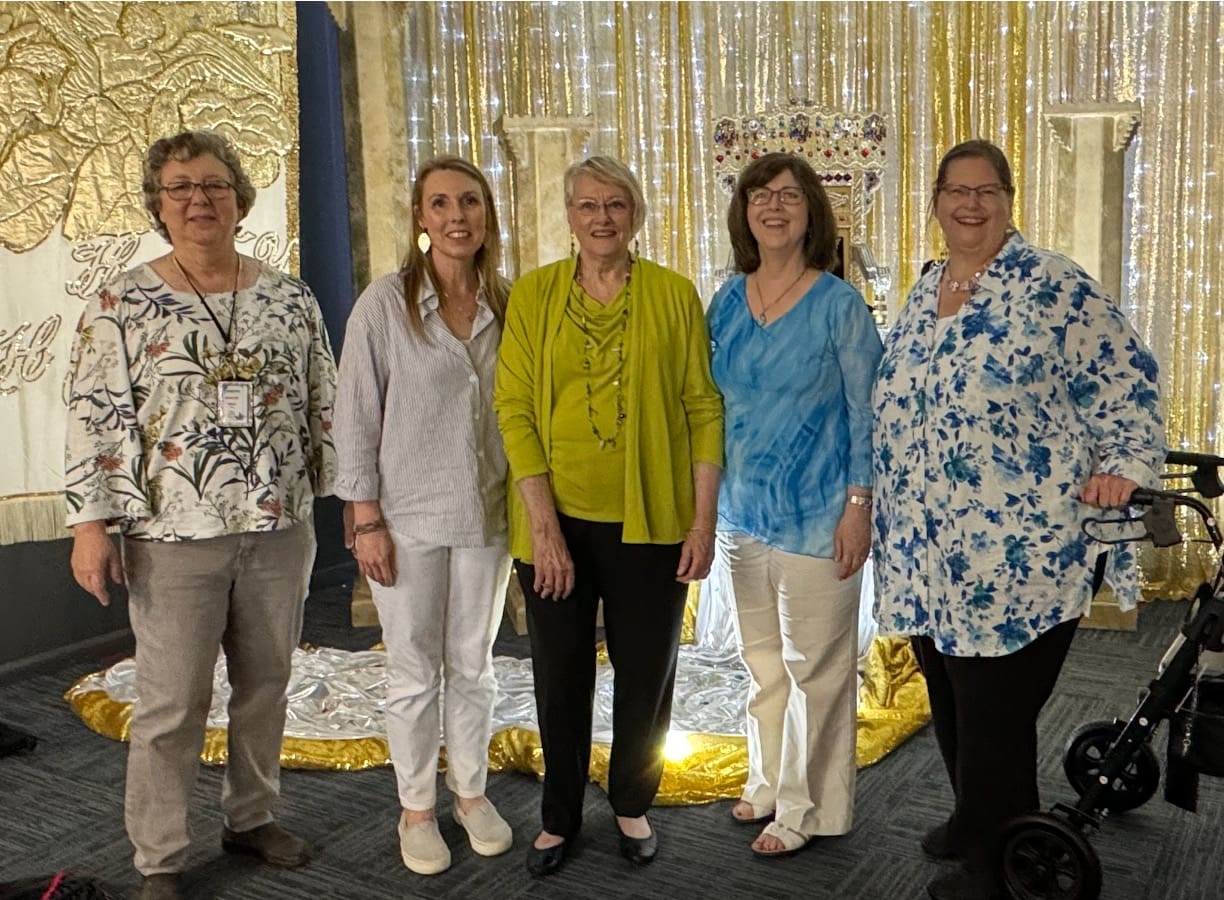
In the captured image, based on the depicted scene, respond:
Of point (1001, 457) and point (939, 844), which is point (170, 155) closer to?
point (1001, 457)

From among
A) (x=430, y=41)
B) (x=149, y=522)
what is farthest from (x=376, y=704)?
(x=430, y=41)

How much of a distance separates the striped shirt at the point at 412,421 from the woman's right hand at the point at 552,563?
176 millimetres

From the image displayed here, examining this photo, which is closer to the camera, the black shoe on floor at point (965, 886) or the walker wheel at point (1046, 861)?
the walker wheel at point (1046, 861)

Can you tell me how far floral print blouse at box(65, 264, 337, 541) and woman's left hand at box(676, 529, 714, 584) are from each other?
85 cm

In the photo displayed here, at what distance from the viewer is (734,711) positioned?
10.9 feet

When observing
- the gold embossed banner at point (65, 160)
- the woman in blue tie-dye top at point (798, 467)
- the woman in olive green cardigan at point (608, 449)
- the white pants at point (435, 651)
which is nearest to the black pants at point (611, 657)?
the woman in olive green cardigan at point (608, 449)

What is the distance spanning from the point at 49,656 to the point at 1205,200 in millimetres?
5019

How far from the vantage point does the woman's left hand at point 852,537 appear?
2270mm

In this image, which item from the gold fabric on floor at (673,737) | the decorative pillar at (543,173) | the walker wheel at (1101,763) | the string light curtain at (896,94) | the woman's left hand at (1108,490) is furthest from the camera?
the string light curtain at (896,94)

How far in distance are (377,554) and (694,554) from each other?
0.67 m

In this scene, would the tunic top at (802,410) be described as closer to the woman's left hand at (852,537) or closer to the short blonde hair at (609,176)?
the woman's left hand at (852,537)

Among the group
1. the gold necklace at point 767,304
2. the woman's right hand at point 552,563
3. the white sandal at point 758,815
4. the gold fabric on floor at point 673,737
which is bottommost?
the white sandal at point 758,815

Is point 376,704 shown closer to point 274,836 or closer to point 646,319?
point 274,836

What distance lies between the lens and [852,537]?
7.45 feet
